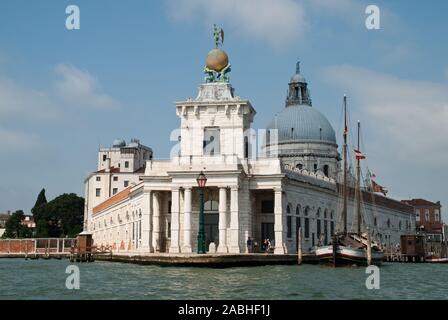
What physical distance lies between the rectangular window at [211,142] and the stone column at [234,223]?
5246 millimetres

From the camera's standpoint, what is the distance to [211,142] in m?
53.8

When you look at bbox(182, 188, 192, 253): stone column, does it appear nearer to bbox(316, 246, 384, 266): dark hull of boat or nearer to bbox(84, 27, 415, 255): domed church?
bbox(84, 27, 415, 255): domed church

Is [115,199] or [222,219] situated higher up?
[115,199]

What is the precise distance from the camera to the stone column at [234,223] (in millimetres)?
49125

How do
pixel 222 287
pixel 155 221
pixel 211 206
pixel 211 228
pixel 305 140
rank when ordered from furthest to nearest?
1. pixel 305 140
2. pixel 155 221
3. pixel 211 206
4. pixel 211 228
5. pixel 222 287

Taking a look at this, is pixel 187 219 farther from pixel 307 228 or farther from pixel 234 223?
pixel 307 228

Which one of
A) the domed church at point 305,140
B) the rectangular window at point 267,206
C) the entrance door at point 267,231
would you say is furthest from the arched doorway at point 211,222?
the domed church at point 305,140

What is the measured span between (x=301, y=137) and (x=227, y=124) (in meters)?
30.1

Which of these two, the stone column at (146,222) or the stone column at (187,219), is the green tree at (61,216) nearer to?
the stone column at (146,222)

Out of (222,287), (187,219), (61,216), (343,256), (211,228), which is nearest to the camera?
(222,287)

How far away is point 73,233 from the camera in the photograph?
10294cm

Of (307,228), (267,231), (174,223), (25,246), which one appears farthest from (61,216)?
(267,231)

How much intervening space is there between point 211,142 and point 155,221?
7.41 meters
